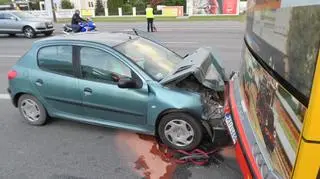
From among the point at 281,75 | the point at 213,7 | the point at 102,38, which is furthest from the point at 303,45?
the point at 213,7

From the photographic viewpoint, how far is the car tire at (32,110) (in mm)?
5273

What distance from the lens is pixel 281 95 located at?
216 centimetres

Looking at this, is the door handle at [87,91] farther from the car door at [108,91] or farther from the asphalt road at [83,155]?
the asphalt road at [83,155]

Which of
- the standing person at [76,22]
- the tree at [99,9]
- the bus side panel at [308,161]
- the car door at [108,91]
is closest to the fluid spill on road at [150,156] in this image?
the car door at [108,91]

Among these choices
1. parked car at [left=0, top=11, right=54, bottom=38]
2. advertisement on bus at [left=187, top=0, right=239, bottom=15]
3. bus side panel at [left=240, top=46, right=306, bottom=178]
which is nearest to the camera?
bus side panel at [left=240, top=46, right=306, bottom=178]

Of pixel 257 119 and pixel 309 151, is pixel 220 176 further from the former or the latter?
pixel 309 151

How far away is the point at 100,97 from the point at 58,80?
29.6 inches

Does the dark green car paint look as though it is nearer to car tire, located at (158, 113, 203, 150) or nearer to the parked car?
car tire, located at (158, 113, 203, 150)

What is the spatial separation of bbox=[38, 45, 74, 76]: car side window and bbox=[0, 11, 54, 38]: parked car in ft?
49.3

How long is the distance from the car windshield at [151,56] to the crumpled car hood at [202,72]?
0.26 meters

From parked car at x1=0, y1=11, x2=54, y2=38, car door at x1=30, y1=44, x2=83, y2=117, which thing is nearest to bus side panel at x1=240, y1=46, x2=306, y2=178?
car door at x1=30, y1=44, x2=83, y2=117

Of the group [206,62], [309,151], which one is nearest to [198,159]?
[206,62]

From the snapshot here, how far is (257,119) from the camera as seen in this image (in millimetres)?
2744

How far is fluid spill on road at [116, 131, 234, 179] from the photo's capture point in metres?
3.95
